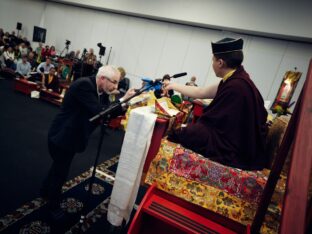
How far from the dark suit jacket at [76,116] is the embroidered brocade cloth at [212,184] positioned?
0.67 metres

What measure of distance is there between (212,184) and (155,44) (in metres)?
7.88

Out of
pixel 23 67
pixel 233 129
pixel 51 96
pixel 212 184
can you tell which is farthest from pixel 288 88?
pixel 23 67

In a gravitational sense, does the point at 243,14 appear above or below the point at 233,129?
above

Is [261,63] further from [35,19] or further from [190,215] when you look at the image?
[35,19]

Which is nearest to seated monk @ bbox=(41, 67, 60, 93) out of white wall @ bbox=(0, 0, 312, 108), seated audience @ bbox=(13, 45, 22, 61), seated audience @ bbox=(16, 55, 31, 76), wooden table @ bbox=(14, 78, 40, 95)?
wooden table @ bbox=(14, 78, 40, 95)

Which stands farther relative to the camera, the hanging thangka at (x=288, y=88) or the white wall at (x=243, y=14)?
the white wall at (x=243, y=14)

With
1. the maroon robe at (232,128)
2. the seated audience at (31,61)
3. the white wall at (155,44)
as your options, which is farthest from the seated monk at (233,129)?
the seated audience at (31,61)

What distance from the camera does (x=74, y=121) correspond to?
77.9 inches

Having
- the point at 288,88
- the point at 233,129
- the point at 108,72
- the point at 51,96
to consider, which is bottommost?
the point at 51,96

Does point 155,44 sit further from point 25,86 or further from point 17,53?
point 17,53

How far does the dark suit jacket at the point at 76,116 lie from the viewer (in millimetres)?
1950

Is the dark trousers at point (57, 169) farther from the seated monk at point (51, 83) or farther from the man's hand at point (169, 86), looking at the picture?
the seated monk at point (51, 83)

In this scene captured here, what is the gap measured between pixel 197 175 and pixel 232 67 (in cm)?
95

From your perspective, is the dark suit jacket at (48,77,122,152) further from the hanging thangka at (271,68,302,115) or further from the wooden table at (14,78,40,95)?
the wooden table at (14,78,40,95)
